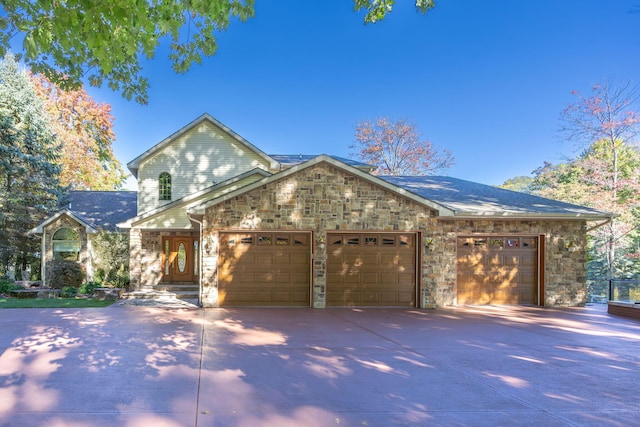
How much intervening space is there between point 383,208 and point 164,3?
321 inches

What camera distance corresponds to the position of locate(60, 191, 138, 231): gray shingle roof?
16469 mm

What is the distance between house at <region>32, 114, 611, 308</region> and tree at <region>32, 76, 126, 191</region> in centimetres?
1825

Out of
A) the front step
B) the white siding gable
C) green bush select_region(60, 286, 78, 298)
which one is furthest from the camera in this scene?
the white siding gable

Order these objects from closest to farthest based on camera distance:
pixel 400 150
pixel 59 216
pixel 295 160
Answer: pixel 59 216, pixel 295 160, pixel 400 150

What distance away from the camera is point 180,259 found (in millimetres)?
15078

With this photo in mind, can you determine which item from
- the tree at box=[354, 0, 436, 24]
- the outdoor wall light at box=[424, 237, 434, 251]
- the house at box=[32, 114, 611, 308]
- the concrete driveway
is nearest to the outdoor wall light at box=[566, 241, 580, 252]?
the house at box=[32, 114, 611, 308]

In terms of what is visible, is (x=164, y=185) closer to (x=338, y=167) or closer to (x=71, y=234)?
(x=71, y=234)

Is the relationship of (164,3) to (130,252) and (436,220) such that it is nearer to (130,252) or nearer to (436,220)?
(436,220)

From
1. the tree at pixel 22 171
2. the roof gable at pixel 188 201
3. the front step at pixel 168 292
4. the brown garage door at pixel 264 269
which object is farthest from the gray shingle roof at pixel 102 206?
the brown garage door at pixel 264 269

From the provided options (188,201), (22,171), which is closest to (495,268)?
(188,201)

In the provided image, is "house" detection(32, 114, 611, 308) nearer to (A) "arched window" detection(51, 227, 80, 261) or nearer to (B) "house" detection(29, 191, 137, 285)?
(B) "house" detection(29, 191, 137, 285)

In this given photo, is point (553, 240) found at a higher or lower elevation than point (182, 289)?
higher

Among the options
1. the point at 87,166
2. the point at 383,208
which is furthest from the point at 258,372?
the point at 87,166

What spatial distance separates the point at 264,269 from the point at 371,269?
3.37 metres
